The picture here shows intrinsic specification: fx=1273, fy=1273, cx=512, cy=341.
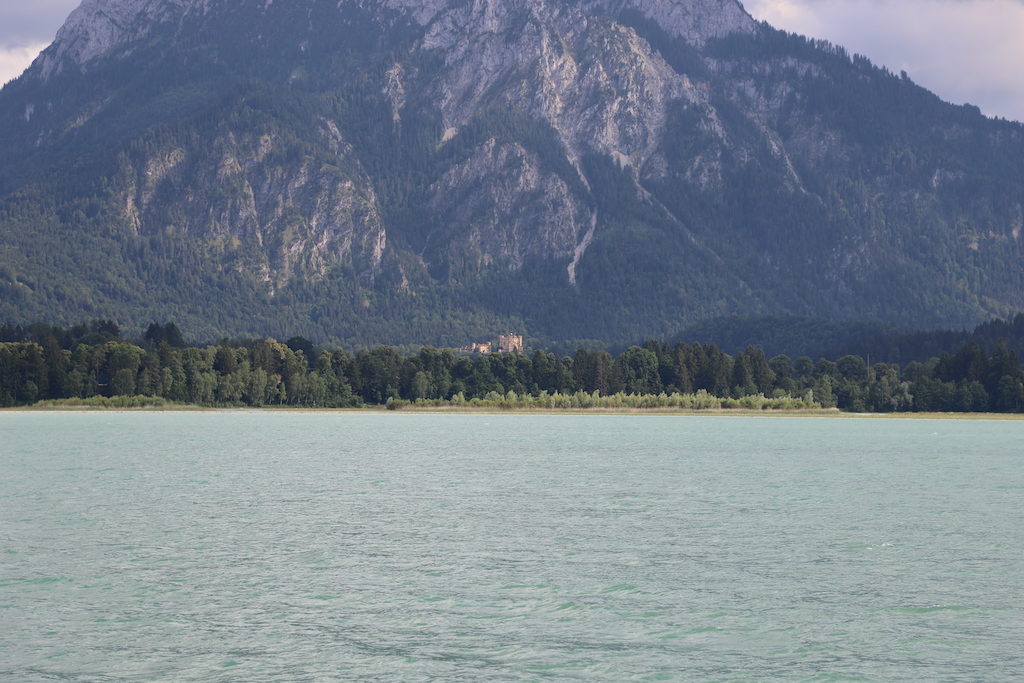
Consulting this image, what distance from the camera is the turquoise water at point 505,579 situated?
45188 millimetres

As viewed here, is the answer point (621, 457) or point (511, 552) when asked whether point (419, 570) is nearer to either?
point (511, 552)

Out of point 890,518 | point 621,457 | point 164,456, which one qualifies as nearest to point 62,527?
point 890,518

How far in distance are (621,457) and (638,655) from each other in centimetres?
11152

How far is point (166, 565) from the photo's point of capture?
6306cm

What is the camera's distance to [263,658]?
4491cm

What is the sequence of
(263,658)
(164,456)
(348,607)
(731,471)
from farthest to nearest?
(164,456) < (731,471) < (348,607) < (263,658)

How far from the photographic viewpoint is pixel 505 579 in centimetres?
6016

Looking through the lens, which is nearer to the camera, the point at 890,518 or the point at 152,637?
the point at 152,637

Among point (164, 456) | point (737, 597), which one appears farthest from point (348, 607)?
point (164, 456)

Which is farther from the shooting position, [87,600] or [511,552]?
[511,552]

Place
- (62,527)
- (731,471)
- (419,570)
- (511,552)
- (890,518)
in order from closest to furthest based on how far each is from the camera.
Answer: (419,570), (511,552), (62,527), (890,518), (731,471)

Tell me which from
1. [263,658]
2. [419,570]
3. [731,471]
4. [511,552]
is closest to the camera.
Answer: [263,658]

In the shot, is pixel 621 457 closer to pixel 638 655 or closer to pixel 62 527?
pixel 62 527

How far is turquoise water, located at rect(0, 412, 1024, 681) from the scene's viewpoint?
4519 centimetres
